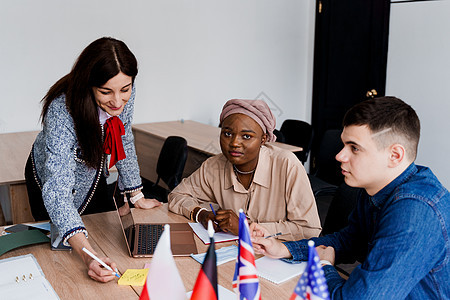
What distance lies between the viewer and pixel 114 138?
1912 mm

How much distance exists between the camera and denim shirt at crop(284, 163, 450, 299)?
1107 millimetres

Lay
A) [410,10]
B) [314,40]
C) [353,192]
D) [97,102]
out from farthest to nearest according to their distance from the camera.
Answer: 1. [314,40]
2. [410,10]
3. [353,192]
4. [97,102]

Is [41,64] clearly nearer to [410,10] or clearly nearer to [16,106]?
[16,106]

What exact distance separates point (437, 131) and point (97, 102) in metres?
3.32

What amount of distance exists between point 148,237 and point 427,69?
11.0 feet

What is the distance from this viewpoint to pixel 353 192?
76.9 inches

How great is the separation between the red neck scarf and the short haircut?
103 centimetres

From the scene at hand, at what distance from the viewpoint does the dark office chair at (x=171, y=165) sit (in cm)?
314

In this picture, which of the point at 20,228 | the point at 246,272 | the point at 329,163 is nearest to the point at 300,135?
the point at 329,163

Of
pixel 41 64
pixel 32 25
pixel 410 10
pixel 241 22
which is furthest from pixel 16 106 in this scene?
pixel 410 10

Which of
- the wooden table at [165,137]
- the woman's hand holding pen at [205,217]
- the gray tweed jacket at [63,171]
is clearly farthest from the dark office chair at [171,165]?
the woman's hand holding pen at [205,217]

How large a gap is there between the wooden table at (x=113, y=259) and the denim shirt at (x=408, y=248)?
11.6 inches

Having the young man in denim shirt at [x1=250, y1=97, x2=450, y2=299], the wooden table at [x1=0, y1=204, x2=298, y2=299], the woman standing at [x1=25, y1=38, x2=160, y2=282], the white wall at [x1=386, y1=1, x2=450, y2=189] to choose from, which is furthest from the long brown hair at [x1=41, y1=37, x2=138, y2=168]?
the white wall at [x1=386, y1=1, x2=450, y2=189]

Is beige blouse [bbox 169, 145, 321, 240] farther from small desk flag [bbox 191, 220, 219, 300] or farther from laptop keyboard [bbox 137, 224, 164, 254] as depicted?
small desk flag [bbox 191, 220, 219, 300]
